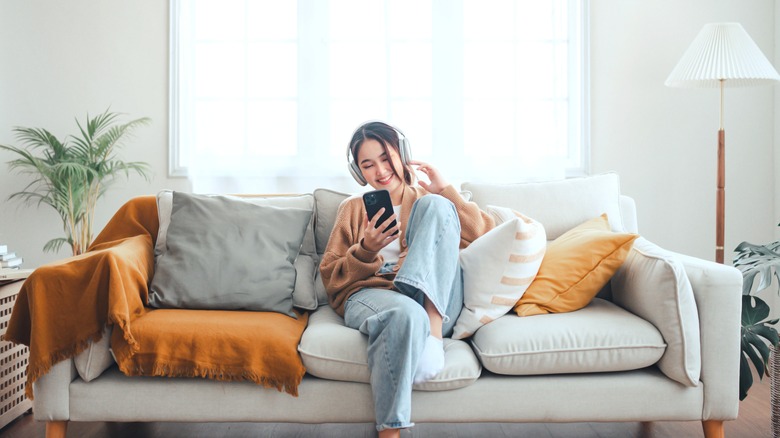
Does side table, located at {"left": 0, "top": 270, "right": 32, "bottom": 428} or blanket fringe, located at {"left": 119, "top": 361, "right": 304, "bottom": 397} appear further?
side table, located at {"left": 0, "top": 270, "right": 32, "bottom": 428}

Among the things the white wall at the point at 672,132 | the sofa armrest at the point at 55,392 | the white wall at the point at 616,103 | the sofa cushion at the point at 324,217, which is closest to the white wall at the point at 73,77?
the white wall at the point at 616,103

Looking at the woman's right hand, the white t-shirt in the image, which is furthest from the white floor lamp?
the woman's right hand

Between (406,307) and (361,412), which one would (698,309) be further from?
(361,412)

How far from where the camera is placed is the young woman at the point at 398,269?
1.70 meters

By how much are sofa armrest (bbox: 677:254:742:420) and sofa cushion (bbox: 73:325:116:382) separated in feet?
5.42

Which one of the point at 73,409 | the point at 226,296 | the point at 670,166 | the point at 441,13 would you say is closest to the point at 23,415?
the point at 73,409

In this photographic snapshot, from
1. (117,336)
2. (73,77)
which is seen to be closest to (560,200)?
(117,336)

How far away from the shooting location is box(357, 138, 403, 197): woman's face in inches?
89.6

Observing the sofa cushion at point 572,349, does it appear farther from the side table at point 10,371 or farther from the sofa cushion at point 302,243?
the side table at point 10,371

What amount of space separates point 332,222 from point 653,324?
3.77 feet

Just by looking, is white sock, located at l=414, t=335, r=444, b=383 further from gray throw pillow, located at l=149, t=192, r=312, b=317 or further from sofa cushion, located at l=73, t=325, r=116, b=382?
sofa cushion, located at l=73, t=325, r=116, b=382

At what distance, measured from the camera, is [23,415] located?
234 cm

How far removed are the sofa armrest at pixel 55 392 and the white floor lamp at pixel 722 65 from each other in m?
2.61

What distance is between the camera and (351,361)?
180 centimetres
